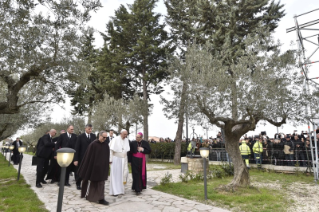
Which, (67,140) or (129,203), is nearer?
(129,203)

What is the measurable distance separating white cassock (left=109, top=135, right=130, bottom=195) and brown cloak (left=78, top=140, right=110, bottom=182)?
0.64m

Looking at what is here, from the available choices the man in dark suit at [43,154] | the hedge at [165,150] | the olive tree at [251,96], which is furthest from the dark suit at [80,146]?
the hedge at [165,150]

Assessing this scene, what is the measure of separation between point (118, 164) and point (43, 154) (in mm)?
2929

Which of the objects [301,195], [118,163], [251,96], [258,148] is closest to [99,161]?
[118,163]

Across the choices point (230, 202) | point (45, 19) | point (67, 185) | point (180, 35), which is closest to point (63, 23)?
point (45, 19)

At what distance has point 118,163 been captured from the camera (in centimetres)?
673

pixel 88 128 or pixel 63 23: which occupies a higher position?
pixel 63 23

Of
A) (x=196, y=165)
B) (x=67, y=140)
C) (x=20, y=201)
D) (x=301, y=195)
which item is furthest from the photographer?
(x=196, y=165)

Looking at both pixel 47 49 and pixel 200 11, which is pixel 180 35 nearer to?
pixel 200 11

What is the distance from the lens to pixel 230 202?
602cm

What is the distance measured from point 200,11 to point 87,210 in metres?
15.4

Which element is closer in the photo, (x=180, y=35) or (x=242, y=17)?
(x=242, y=17)

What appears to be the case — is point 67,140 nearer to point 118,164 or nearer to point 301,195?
point 118,164

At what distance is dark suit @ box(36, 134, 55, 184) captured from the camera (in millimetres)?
7508
